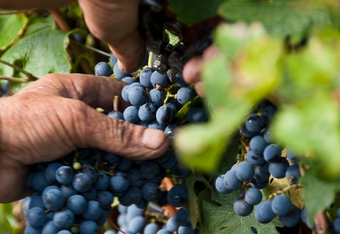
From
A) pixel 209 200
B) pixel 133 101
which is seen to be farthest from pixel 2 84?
pixel 209 200

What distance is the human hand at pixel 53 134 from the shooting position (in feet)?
2.28

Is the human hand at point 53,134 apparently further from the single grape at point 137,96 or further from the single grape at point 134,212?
the single grape at point 134,212

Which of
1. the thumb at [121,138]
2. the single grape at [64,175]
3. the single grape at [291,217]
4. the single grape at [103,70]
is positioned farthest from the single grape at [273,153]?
the single grape at [103,70]

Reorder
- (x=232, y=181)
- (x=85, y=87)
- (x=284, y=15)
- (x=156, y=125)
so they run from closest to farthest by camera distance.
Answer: (x=284, y=15) → (x=232, y=181) → (x=156, y=125) → (x=85, y=87)

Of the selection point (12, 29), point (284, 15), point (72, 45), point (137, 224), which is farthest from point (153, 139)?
point (12, 29)

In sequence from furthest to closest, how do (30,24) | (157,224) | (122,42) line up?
1. (30,24)
2. (157,224)
3. (122,42)

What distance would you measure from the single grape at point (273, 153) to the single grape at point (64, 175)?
0.44m

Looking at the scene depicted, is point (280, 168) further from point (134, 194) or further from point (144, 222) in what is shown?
point (144, 222)

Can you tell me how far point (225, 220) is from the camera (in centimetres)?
83

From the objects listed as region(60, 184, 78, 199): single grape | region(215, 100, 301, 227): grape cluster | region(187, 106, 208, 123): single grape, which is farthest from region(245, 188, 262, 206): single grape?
region(60, 184, 78, 199): single grape

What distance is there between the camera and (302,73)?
0.79 feet

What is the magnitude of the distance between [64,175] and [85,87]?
0.30 metres

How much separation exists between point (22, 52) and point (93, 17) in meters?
0.68

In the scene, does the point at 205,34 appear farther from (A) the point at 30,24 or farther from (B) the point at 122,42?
(A) the point at 30,24
